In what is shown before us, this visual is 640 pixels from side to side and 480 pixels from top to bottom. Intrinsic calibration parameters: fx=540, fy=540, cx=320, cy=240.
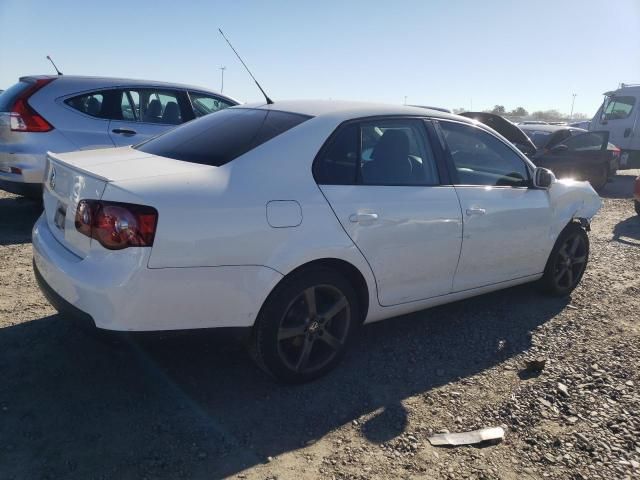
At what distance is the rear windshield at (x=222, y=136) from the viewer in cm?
298

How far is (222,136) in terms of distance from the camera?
3.20 meters

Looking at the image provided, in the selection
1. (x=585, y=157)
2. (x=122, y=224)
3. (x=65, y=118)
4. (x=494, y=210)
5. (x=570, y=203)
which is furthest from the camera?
(x=585, y=157)

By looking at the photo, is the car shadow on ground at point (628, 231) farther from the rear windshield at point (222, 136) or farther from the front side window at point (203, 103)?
the rear windshield at point (222, 136)

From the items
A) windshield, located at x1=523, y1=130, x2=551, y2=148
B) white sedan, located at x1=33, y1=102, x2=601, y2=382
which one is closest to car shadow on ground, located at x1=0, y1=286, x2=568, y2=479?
white sedan, located at x1=33, y1=102, x2=601, y2=382

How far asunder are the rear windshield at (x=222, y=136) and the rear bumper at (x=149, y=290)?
2.14ft

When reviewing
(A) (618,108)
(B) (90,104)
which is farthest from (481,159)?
(A) (618,108)

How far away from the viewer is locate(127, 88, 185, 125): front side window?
6.50 m

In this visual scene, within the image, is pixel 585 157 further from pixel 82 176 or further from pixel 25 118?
pixel 82 176

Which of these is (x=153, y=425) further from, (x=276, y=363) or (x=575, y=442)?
(x=575, y=442)

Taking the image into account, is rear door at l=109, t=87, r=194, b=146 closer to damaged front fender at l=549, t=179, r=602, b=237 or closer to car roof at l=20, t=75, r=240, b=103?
car roof at l=20, t=75, r=240, b=103

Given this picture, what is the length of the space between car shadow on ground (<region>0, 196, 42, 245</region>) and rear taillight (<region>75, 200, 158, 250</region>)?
11.7 ft

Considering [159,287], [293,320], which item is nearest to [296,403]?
[293,320]

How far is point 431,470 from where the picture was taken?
8.24 feet

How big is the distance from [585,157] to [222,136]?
10452 millimetres
